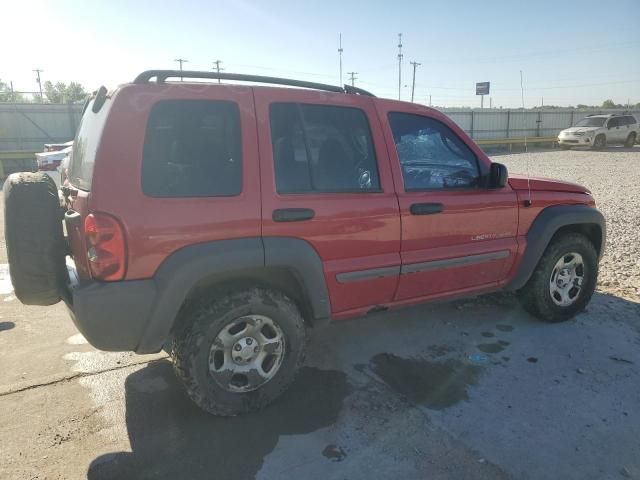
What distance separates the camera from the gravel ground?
541 cm

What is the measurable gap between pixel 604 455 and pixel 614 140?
90.7 ft

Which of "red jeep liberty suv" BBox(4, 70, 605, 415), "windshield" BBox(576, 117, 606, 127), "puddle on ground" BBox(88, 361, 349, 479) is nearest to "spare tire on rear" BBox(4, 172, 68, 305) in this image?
"red jeep liberty suv" BBox(4, 70, 605, 415)

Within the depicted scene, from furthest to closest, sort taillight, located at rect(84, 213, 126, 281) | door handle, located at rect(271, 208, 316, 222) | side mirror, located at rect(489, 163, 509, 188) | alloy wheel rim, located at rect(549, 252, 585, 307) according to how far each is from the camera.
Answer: alloy wheel rim, located at rect(549, 252, 585, 307)
side mirror, located at rect(489, 163, 509, 188)
door handle, located at rect(271, 208, 316, 222)
taillight, located at rect(84, 213, 126, 281)

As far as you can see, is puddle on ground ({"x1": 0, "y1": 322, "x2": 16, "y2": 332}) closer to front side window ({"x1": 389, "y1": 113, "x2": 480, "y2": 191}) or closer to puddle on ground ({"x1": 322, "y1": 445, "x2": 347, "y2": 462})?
puddle on ground ({"x1": 322, "y1": 445, "x2": 347, "y2": 462})

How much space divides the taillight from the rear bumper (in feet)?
0.21

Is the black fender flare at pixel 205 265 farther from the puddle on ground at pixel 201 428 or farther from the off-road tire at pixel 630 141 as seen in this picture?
the off-road tire at pixel 630 141

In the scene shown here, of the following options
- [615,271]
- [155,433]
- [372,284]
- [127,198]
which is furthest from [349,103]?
[615,271]

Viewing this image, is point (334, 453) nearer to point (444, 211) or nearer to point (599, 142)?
point (444, 211)

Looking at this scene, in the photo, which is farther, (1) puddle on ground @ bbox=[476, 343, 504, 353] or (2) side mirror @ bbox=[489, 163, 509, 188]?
(1) puddle on ground @ bbox=[476, 343, 504, 353]

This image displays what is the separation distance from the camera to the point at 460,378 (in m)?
3.39

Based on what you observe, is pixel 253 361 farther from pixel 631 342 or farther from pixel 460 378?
pixel 631 342

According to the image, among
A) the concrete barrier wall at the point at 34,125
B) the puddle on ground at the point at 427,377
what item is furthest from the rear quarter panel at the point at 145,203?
the concrete barrier wall at the point at 34,125

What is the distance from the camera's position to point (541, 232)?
3.94 metres

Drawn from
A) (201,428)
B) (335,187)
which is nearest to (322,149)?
(335,187)
